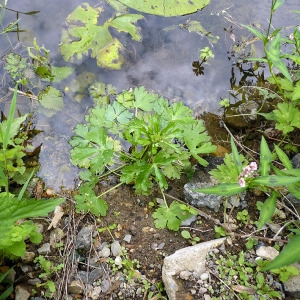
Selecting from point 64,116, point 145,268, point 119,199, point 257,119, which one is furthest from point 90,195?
point 257,119

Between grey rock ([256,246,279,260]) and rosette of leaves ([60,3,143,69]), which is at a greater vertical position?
rosette of leaves ([60,3,143,69])

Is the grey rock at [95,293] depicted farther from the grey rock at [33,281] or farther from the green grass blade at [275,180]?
the green grass blade at [275,180]

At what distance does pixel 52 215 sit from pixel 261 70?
8.38 feet

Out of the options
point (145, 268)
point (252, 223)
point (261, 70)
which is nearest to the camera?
point (145, 268)

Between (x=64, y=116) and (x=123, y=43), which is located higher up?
(x=123, y=43)

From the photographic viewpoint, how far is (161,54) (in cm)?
371

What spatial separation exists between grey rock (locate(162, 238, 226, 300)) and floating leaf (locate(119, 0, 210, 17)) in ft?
8.35

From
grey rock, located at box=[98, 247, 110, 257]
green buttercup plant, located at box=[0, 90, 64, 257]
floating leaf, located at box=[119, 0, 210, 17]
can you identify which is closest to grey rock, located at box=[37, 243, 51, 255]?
green buttercup plant, located at box=[0, 90, 64, 257]

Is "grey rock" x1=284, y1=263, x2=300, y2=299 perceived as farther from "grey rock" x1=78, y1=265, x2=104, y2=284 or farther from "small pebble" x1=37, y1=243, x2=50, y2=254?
"small pebble" x1=37, y1=243, x2=50, y2=254

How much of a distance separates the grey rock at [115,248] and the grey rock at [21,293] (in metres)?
0.64

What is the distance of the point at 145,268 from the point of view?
249 centimetres

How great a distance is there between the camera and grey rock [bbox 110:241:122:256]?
8.32 feet

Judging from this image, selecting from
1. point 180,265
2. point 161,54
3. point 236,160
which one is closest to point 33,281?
point 180,265

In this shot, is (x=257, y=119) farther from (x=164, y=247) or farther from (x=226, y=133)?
(x=164, y=247)
